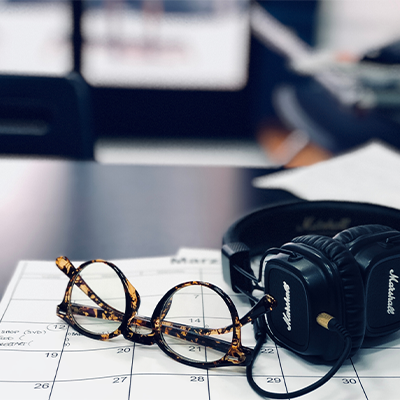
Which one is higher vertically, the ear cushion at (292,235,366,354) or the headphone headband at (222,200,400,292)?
the ear cushion at (292,235,366,354)

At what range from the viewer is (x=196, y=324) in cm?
44

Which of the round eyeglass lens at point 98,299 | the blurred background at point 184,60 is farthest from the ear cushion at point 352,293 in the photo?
the blurred background at point 184,60

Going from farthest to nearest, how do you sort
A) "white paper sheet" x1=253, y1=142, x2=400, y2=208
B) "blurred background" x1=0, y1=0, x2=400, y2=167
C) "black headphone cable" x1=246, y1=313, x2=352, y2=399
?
"blurred background" x1=0, y1=0, x2=400, y2=167, "white paper sheet" x1=253, y1=142, x2=400, y2=208, "black headphone cable" x1=246, y1=313, x2=352, y2=399

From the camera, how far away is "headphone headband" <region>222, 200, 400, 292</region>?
1.99 feet

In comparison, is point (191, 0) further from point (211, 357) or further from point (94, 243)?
point (211, 357)

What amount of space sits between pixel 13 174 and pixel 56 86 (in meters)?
0.33

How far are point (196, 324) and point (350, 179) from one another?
0.48 metres

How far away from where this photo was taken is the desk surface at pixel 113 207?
2.03 ft

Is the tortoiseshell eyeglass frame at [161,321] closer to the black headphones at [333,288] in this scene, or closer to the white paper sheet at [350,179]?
the black headphones at [333,288]

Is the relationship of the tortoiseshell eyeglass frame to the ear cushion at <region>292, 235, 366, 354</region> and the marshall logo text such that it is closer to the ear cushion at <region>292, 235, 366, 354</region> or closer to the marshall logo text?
the ear cushion at <region>292, 235, 366, 354</region>

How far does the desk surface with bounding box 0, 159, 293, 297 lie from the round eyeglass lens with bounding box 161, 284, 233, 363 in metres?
0.16

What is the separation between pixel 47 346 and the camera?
1.38 feet

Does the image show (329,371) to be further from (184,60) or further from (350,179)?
(184,60)

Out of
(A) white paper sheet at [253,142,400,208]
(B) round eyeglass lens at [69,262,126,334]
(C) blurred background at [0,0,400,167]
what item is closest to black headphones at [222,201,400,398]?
(B) round eyeglass lens at [69,262,126,334]
